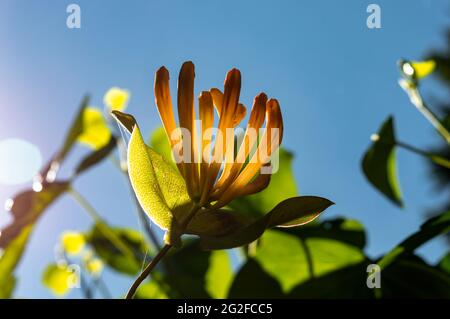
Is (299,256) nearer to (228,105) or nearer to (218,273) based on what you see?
(218,273)

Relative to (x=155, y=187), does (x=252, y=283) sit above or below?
below

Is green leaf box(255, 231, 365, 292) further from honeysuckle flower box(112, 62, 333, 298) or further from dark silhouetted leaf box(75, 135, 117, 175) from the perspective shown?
honeysuckle flower box(112, 62, 333, 298)

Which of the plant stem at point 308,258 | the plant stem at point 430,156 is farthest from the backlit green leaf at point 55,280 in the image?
the plant stem at point 430,156

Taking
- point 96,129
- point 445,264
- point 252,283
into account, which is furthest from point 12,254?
point 445,264

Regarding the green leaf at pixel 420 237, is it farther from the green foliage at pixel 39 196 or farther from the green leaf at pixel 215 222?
the green foliage at pixel 39 196

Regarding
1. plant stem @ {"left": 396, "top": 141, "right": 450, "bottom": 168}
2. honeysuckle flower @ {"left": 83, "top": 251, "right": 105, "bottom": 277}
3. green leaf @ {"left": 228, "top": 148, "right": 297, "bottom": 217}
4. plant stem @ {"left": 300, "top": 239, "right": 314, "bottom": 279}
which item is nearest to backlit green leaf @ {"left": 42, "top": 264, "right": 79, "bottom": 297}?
honeysuckle flower @ {"left": 83, "top": 251, "right": 105, "bottom": 277}
